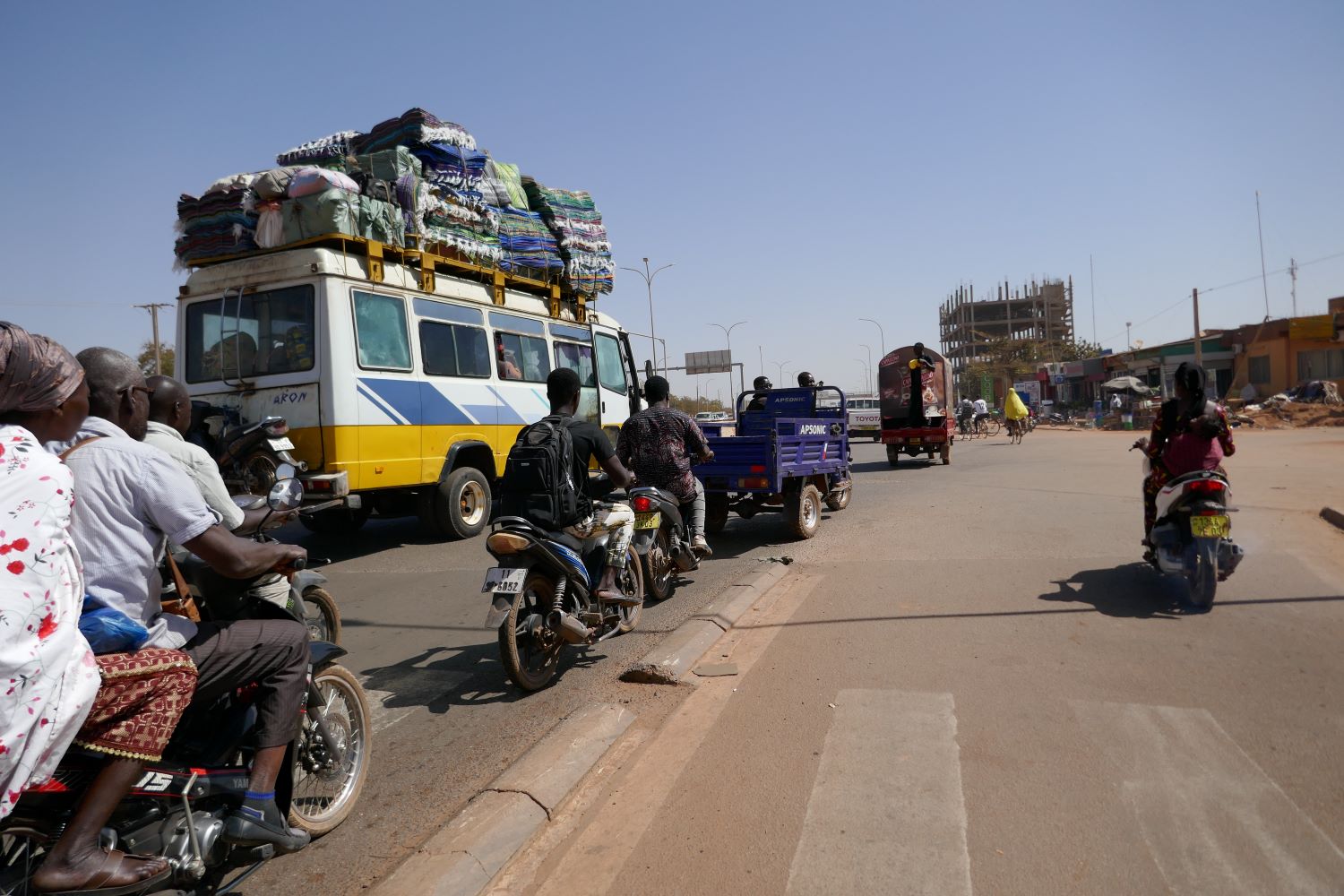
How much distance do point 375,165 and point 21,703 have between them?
9.17 m

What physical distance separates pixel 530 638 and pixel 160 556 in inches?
97.9

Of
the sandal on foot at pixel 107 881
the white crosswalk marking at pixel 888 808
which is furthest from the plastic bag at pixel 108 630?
the white crosswalk marking at pixel 888 808

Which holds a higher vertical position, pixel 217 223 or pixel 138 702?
pixel 217 223

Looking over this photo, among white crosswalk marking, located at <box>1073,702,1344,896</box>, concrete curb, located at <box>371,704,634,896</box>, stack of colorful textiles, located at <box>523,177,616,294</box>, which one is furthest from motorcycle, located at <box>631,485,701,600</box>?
stack of colorful textiles, located at <box>523,177,616,294</box>

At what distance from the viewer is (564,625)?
4.96 meters

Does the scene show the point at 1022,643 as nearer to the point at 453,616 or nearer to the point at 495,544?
the point at 495,544

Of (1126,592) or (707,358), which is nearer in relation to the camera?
(1126,592)

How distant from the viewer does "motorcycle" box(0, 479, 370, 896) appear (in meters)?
2.26

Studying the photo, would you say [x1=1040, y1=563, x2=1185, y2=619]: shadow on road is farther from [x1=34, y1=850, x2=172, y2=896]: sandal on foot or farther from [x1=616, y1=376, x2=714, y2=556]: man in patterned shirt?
[x1=34, y1=850, x2=172, y2=896]: sandal on foot

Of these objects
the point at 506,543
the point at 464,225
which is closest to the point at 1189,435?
the point at 506,543

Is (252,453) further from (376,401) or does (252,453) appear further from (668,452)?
(668,452)

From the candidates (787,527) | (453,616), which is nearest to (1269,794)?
(453,616)

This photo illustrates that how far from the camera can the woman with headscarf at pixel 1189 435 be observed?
6539 millimetres

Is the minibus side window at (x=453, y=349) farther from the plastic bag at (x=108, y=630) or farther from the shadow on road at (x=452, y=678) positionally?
the plastic bag at (x=108, y=630)
